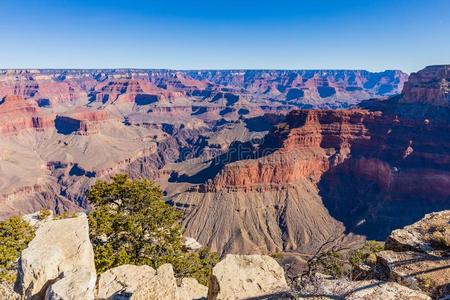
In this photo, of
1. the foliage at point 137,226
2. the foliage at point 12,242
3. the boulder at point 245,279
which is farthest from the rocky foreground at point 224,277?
the foliage at point 137,226

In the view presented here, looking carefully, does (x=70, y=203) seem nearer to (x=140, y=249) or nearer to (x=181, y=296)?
(x=140, y=249)

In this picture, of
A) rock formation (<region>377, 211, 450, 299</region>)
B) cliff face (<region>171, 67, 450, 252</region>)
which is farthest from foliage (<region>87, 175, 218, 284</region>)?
cliff face (<region>171, 67, 450, 252</region>)

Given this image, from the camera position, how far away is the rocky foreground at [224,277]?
13758 millimetres

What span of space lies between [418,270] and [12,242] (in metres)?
24.2

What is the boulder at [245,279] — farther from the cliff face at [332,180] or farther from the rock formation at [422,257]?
the cliff face at [332,180]

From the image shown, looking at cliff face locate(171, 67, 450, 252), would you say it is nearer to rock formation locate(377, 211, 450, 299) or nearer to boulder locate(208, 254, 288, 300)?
rock formation locate(377, 211, 450, 299)

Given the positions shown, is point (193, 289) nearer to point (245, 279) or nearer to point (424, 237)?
point (245, 279)

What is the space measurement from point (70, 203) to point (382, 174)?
442 feet

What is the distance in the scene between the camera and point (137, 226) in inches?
1089

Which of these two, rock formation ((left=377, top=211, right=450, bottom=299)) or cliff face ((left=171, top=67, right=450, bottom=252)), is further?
cliff face ((left=171, top=67, right=450, bottom=252))

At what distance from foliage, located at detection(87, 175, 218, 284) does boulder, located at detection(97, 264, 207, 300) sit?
7670 mm

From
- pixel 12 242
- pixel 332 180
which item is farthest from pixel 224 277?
pixel 332 180

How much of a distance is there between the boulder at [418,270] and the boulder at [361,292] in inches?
77.5

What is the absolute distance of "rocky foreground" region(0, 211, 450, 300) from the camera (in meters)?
13.8
